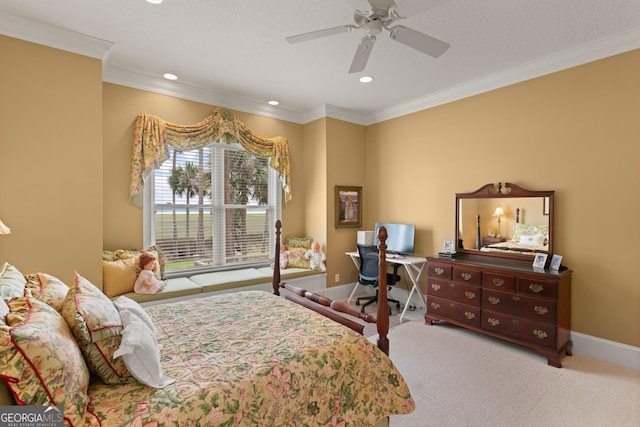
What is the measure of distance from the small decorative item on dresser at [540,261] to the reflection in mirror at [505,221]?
0.38 feet

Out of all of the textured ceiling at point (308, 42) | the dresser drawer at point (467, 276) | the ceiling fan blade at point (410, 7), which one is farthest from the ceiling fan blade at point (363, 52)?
the dresser drawer at point (467, 276)

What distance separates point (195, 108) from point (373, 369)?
3.74 m

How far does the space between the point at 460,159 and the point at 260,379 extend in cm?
364

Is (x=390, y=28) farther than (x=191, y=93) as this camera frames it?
No

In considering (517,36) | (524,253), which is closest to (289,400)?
(524,253)

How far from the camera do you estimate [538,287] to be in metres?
2.95

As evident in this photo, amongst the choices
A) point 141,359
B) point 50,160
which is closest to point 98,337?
point 141,359

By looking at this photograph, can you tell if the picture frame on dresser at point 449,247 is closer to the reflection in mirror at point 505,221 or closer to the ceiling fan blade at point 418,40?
the reflection in mirror at point 505,221

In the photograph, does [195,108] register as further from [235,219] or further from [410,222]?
[410,222]

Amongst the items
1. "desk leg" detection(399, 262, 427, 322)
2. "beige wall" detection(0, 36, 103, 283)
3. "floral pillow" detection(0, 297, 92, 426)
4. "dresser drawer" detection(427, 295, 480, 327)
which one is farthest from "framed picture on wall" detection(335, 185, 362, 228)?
"floral pillow" detection(0, 297, 92, 426)

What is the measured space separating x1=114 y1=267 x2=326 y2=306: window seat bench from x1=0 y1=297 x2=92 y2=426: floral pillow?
2.16m

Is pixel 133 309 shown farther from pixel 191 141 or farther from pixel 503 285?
pixel 503 285

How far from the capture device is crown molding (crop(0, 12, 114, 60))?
8.50 feet

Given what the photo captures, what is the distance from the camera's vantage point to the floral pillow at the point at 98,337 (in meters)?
1.37
